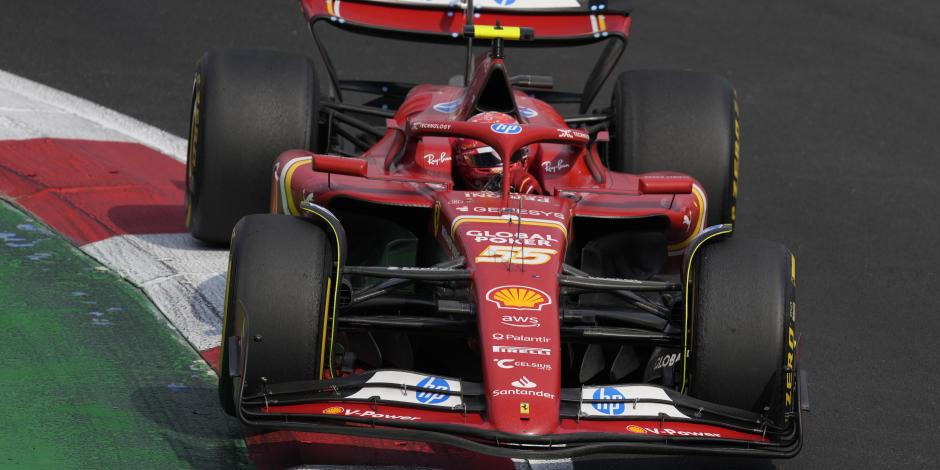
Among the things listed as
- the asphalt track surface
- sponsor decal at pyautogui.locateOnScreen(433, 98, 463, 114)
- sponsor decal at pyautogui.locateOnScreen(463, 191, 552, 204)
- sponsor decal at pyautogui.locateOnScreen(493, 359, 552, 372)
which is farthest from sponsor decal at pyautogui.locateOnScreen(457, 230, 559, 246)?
sponsor decal at pyautogui.locateOnScreen(433, 98, 463, 114)

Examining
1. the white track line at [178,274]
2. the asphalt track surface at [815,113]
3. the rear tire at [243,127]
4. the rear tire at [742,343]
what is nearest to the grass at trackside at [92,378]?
the white track line at [178,274]

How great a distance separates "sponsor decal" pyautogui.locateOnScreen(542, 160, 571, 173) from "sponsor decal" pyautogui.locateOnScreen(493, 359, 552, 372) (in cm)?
214

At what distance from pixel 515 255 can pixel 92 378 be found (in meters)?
1.82

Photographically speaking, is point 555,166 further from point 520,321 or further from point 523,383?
point 523,383

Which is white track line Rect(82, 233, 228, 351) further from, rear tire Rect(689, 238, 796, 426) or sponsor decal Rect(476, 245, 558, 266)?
rear tire Rect(689, 238, 796, 426)

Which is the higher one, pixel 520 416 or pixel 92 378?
pixel 520 416

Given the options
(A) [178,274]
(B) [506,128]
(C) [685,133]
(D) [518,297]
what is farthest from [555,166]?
(A) [178,274]

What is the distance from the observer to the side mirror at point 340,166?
6191 millimetres

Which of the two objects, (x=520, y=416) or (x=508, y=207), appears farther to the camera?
(x=508, y=207)

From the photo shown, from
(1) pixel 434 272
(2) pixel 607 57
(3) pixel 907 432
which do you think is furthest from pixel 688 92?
(1) pixel 434 272

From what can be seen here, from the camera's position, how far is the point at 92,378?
245 inches

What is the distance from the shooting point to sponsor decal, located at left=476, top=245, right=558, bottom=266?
5.61m

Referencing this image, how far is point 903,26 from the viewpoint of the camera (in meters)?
14.2

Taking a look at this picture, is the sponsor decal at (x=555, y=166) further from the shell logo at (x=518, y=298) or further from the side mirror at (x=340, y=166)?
the shell logo at (x=518, y=298)
